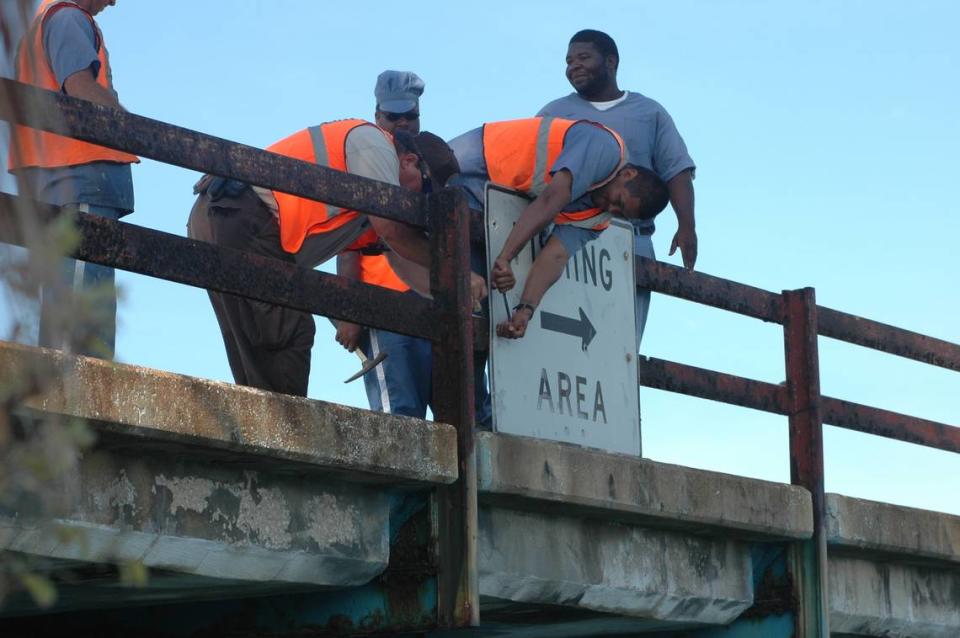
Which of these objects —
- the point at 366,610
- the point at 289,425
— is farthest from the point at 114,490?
the point at 366,610

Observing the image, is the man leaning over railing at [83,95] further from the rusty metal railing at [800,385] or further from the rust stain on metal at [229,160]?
the rusty metal railing at [800,385]

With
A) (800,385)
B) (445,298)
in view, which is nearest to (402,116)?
(445,298)

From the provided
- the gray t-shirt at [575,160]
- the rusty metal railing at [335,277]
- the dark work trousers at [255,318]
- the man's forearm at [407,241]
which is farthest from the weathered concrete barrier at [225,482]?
the gray t-shirt at [575,160]

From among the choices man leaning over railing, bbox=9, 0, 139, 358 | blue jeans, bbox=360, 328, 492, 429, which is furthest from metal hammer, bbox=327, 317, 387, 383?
man leaning over railing, bbox=9, 0, 139, 358

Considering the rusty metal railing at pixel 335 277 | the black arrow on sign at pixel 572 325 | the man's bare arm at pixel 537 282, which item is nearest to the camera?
the rusty metal railing at pixel 335 277

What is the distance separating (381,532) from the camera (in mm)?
4961

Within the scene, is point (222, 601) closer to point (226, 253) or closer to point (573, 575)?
point (573, 575)

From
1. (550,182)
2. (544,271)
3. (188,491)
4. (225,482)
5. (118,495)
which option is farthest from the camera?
(550,182)

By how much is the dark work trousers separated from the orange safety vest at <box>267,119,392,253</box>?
6 centimetres

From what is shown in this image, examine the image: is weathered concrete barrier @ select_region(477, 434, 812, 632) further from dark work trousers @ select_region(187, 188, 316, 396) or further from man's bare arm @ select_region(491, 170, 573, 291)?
dark work trousers @ select_region(187, 188, 316, 396)

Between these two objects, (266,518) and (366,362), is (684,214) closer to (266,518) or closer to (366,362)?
(366,362)

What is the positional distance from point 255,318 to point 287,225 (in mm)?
371

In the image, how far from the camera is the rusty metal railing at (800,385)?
6.31 meters

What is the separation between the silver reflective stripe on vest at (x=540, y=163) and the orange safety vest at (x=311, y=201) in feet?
1.77
